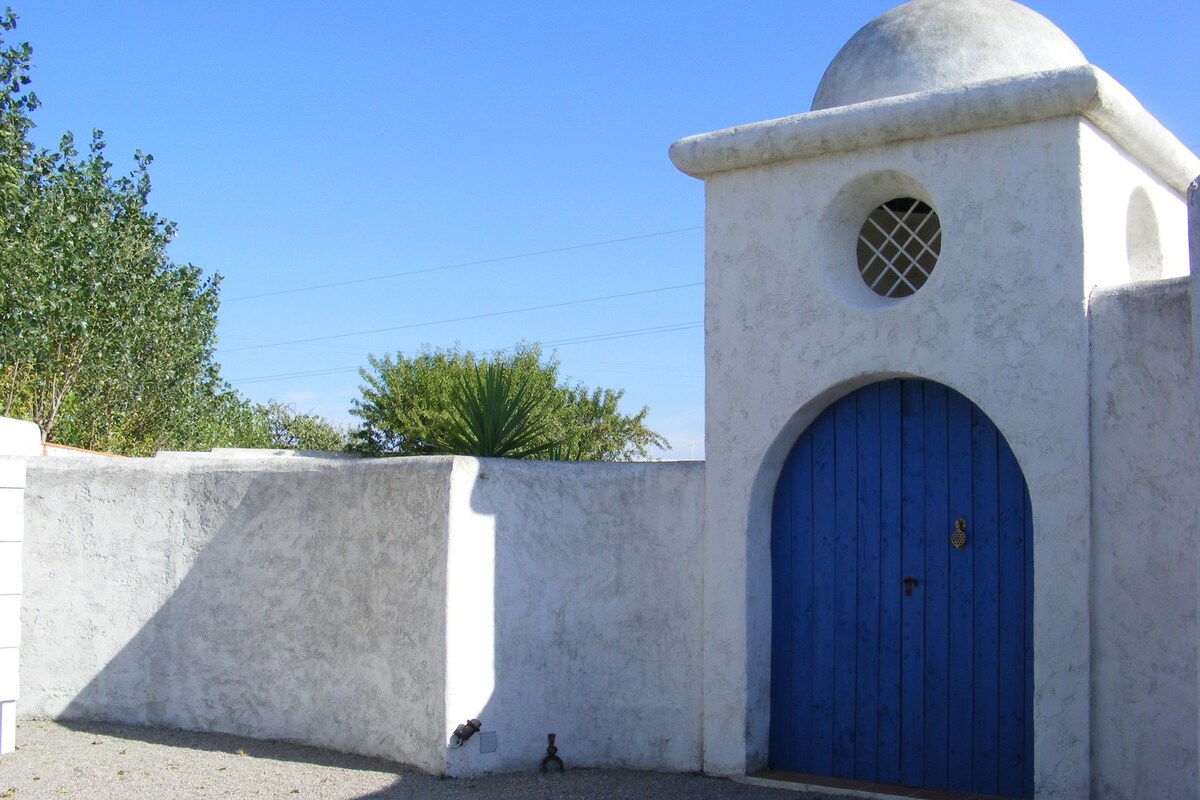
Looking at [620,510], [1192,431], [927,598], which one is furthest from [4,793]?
[1192,431]

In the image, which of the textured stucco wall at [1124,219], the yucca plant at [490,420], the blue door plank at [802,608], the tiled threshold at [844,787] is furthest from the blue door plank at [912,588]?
the yucca plant at [490,420]

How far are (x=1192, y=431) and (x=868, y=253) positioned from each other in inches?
92.3

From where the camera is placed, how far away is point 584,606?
7.64m

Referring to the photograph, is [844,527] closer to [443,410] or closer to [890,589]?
[890,589]

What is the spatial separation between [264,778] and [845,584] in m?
3.51

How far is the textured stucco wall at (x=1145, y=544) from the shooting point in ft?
18.9

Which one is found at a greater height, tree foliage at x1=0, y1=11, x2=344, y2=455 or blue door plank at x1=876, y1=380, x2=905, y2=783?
tree foliage at x1=0, y1=11, x2=344, y2=455

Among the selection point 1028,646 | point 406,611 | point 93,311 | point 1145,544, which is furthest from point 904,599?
point 93,311

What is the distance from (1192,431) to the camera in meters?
5.75

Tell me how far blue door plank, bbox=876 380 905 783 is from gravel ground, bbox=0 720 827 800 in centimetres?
52

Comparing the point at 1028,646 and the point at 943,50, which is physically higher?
the point at 943,50

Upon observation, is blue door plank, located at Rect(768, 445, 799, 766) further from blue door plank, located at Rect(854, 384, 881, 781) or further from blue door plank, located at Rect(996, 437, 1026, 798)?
blue door plank, located at Rect(996, 437, 1026, 798)

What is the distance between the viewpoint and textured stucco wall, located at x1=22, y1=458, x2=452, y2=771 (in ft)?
24.3

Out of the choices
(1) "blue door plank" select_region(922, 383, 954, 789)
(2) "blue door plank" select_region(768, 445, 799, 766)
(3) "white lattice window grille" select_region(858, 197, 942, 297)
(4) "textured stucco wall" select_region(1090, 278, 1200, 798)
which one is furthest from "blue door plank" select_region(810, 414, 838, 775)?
(4) "textured stucco wall" select_region(1090, 278, 1200, 798)
